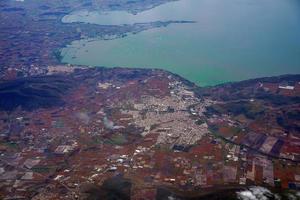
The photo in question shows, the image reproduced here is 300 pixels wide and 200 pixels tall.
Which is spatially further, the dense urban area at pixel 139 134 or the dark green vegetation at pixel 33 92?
the dark green vegetation at pixel 33 92

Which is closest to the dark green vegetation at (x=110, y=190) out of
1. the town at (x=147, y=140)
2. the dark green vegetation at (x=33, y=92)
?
the town at (x=147, y=140)

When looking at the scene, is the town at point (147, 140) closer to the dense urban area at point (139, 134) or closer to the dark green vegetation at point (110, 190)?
the dense urban area at point (139, 134)

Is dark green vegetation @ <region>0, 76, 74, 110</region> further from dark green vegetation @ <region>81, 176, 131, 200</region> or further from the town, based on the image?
dark green vegetation @ <region>81, 176, 131, 200</region>

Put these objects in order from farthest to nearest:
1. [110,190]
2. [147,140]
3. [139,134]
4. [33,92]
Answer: [33,92] < [139,134] < [147,140] < [110,190]

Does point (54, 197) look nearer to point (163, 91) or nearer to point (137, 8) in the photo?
point (163, 91)

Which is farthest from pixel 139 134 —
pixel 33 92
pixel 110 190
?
pixel 33 92

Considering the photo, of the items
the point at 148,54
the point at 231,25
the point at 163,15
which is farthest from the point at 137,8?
the point at 148,54

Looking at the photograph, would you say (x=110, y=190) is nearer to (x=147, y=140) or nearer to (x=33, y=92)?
(x=147, y=140)

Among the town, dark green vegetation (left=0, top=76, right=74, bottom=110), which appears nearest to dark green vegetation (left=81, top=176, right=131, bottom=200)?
the town
